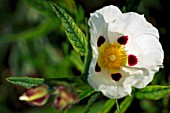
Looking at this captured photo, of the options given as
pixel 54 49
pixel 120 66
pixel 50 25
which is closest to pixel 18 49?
pixel 54 49

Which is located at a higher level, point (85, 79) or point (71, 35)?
point (71, 35)

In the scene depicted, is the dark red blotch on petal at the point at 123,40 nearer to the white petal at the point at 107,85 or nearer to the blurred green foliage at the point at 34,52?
the white petal at the point at 107,85

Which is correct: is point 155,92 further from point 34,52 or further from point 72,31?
point 34,52

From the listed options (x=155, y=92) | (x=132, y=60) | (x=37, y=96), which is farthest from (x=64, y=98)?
(x=155, y=92)

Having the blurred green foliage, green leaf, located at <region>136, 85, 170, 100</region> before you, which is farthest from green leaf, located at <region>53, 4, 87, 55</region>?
the blurred green foliage

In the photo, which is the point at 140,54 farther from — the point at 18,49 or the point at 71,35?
the point at 18,49

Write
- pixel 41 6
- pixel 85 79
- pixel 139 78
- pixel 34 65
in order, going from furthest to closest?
pixel 34 65, pixel 41 6, pixel 139 78, pixel 85 79

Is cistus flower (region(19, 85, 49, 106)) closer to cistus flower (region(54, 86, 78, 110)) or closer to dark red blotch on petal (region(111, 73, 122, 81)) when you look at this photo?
cistus flower (region(54, 86, 78, 110))

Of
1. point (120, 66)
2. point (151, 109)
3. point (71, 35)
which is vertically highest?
point (71, 35)
